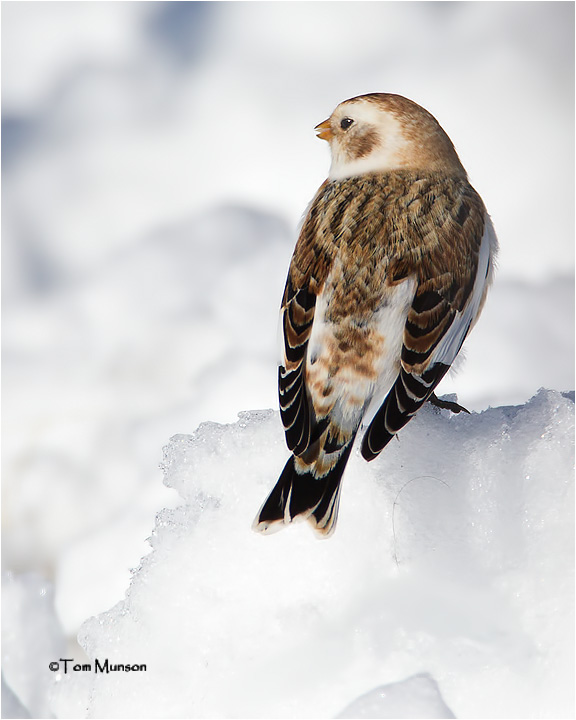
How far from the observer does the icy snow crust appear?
1020 millimetres

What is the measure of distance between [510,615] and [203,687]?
0.45m

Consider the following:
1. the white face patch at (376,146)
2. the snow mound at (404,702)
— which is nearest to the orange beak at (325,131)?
the white face patch at (376,146)

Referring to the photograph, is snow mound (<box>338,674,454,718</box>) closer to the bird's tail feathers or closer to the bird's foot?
the bird's tail feathers

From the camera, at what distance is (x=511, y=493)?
1.12m

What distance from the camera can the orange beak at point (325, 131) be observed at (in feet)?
4.41

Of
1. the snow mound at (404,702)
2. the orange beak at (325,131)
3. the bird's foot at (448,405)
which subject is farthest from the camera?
the orange beak at (325,131)

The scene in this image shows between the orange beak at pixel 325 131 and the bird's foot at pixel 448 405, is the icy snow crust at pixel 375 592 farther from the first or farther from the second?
the orange beak at pixel 325 131

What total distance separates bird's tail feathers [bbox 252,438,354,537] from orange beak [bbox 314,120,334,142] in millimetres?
612

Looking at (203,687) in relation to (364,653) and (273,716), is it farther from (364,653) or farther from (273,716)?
(364,653)

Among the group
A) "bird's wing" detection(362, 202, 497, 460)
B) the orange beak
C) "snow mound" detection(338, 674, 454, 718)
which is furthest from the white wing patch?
"snow mound" detection(338, 674, 454, 718)

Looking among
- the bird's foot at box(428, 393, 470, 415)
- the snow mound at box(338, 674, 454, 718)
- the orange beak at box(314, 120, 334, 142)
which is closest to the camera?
the snow mound at box(338, 674, 454, 718)

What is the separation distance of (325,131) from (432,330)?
50 centimetres

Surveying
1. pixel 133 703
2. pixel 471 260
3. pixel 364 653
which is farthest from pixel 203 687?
pixel 471 260

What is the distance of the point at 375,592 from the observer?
1085 mm
